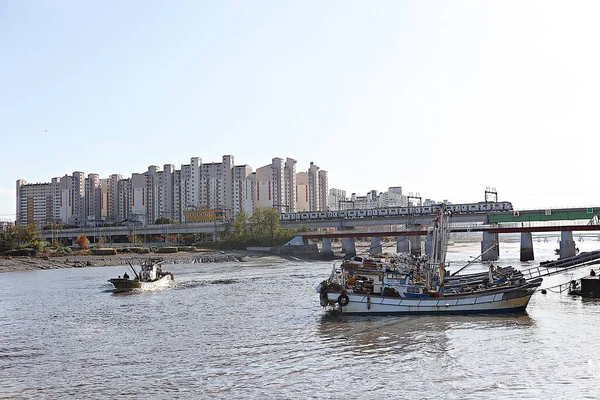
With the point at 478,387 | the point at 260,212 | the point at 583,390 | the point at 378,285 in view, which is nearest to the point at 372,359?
the point at 478,387

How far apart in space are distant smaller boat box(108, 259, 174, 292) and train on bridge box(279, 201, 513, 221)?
68500 millimetres

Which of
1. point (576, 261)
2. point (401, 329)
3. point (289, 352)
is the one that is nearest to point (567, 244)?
point (576, 261)

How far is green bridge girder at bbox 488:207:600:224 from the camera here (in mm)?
108250

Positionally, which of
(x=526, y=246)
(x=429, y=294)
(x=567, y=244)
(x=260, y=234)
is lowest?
(x=429, y=294)

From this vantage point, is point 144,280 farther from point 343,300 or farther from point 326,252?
point 326,252

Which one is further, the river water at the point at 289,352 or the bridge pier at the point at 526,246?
the bridge pier at the point at 526,246

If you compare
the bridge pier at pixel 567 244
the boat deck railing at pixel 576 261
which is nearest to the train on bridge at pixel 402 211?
the bridge pier at pixel 567 244

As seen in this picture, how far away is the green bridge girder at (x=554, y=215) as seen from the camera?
355 ft

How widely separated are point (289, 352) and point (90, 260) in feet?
295

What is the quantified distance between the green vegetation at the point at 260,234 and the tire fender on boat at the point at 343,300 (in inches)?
4215

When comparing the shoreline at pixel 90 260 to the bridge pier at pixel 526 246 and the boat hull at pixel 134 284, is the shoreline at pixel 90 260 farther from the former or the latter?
the bridge pier at pixel 526 246

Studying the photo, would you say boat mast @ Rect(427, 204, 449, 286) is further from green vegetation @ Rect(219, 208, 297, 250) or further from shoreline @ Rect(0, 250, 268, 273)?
green vegetation @ Rect(219, 208, 297, 250)

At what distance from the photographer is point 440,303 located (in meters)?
39.0

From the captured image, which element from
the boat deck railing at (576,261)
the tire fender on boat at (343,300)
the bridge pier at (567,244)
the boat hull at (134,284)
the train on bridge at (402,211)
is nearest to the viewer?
the tire fender on boat at (343,300)
